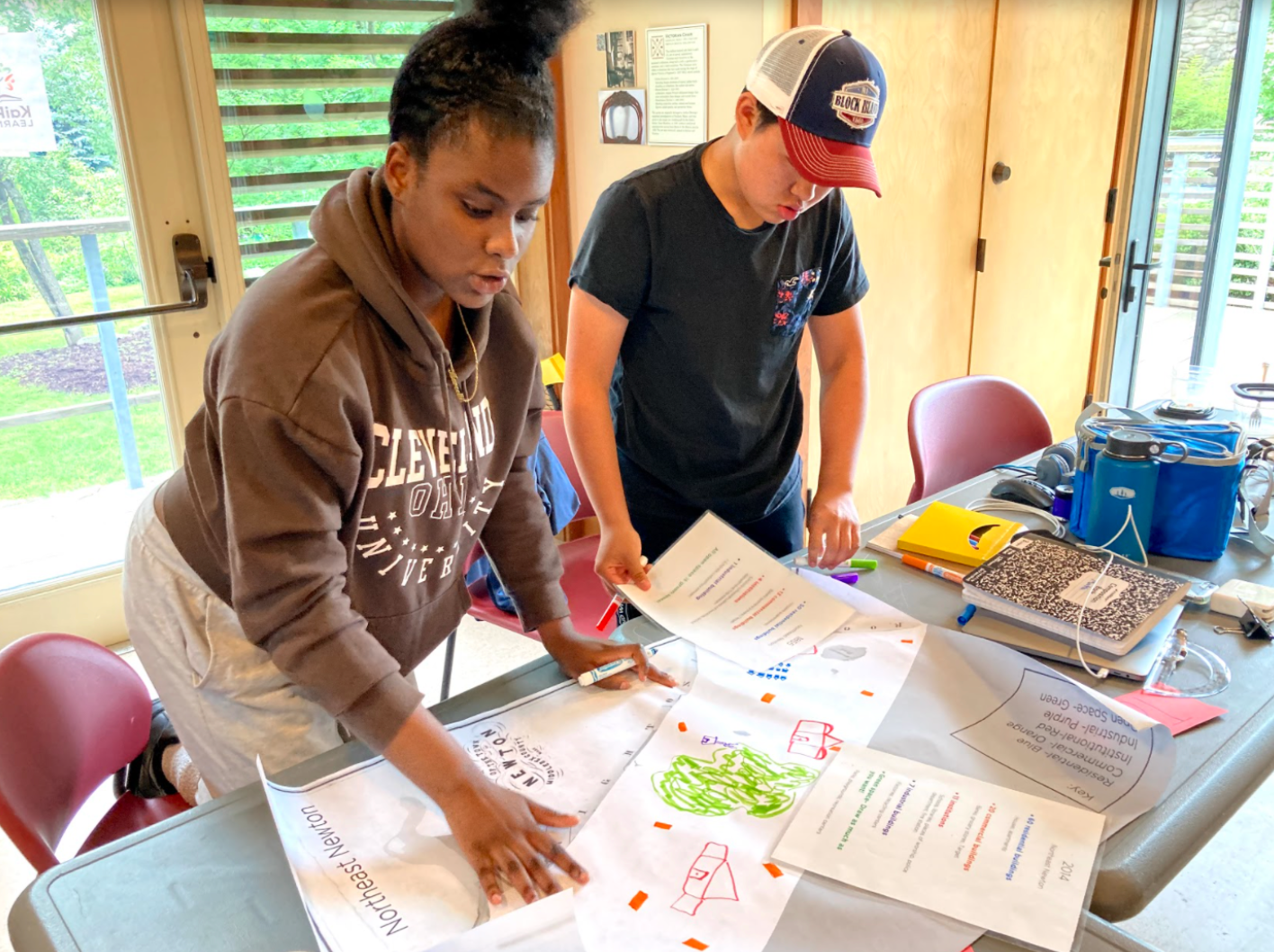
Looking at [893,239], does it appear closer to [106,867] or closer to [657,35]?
[657,35]

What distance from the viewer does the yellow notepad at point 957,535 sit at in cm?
128

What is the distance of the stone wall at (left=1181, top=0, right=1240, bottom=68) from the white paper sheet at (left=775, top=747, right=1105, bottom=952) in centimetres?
297

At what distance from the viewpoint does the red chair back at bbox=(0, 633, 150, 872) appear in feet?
3.28

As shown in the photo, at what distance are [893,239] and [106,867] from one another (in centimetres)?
231

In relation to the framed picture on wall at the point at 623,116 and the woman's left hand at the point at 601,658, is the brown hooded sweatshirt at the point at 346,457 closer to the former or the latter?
the woman's left hand at the point at 601,658

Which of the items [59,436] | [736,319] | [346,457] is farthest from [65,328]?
[346,457]

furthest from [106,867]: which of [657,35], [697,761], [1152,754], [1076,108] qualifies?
[1076,108]

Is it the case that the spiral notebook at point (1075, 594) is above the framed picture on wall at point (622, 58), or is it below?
below

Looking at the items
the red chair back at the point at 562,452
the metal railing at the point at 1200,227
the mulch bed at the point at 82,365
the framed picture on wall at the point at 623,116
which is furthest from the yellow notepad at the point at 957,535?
the metal railing at the point at 1200,227

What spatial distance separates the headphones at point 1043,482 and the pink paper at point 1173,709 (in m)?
0.53

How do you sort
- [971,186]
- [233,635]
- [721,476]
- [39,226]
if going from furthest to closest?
[971,186], [39,226], [721,476], [233,635]

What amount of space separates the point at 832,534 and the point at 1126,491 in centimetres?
38

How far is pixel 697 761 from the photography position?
2.82ft

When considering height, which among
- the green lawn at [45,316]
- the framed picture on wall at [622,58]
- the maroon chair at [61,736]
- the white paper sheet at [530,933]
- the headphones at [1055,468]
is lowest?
the maroon chair at [61,736]
